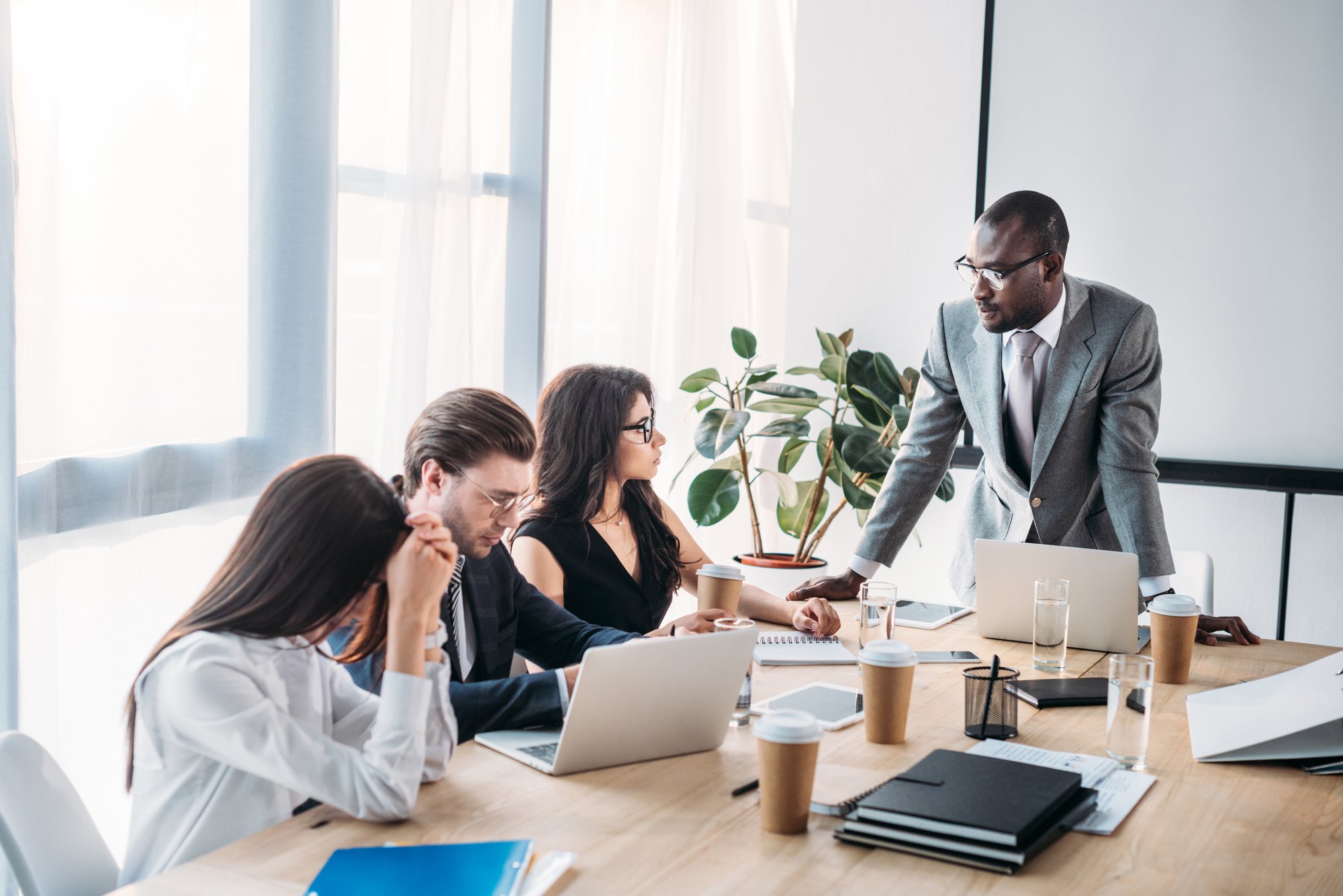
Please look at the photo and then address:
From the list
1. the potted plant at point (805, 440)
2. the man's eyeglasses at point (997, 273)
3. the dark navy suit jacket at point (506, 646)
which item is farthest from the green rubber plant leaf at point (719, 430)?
the dark navy suit jacket at point (506, 646)

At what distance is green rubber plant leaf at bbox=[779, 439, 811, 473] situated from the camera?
3.75 metres

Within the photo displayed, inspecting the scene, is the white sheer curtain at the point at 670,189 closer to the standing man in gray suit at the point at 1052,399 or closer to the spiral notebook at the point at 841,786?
the standing man in gray suit at the point at 1052,399

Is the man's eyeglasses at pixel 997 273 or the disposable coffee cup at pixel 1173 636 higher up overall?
the man's eyeglasses at pixel 997 273

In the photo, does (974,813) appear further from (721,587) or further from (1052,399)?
(1052,399)

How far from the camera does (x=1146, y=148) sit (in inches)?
138

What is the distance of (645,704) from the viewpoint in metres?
1.41

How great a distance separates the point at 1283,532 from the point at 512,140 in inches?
99.2

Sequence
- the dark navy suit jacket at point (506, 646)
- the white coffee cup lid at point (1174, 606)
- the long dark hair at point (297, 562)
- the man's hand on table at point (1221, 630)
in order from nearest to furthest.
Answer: the long dark hair at point (297, 562)
the dark navy suit jacket at point (506, 646)
the white coffee cup lid at point (1174, 606)
the man's hand on table at point (1221, 630)

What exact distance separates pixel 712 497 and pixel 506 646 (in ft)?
5.63

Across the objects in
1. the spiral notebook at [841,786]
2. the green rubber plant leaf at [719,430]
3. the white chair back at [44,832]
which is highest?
the green rubber plant leaf at [719,430]

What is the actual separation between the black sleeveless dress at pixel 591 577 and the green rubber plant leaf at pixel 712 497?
1178mm

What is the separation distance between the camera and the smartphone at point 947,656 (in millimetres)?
1992

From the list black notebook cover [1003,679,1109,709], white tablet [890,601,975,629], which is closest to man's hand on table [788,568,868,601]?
white tablet [890,601,975,629]

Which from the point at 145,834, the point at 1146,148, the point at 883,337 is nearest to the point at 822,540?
the point at 883,337
